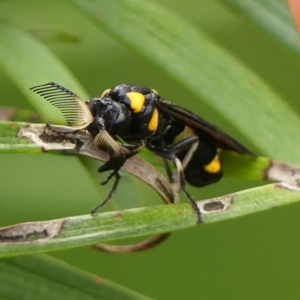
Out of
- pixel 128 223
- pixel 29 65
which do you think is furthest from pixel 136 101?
pixel 128 223

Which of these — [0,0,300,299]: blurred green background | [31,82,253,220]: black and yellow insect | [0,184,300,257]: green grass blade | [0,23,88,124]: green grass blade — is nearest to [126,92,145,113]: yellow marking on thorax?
[31,82,253,220]: black and yellow insect

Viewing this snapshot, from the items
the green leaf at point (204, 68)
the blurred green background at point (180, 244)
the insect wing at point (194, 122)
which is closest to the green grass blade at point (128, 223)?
the green leaf at point (204, 68)

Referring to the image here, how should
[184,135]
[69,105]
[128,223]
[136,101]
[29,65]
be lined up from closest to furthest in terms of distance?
[128,223], [69,105], [29,65], [136,101], [184,135]

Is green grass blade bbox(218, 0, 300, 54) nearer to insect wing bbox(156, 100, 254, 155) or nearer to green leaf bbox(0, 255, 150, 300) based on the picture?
insect wing bbox(156, 100, 254, 155)

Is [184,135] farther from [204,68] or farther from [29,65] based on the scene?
[29,65]

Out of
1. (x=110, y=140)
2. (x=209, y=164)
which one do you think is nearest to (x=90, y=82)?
(x=209, y=164)

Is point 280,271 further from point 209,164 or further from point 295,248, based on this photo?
point 209,164

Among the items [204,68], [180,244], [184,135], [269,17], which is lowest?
[180,244]
